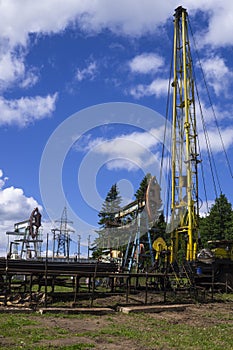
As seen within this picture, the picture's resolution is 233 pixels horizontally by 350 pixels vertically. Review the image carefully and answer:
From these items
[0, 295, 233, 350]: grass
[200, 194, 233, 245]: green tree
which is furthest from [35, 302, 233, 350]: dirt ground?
[200, 194, 233, 245]: green tree

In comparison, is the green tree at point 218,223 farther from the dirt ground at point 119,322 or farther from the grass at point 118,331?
Result: the grass at point 118,331

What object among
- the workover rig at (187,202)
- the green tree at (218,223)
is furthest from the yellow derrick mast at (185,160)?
the green tree at (218,223)

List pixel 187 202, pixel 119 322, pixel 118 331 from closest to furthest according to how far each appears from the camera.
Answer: pixel 118 331
pixel 119 322
pixel 187 202

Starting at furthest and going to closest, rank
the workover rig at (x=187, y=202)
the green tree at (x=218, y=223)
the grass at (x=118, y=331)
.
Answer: the green tree at (x=218, y=223) → the workover rig at (x=187, y=202) → the grass at (x=118, y=331)

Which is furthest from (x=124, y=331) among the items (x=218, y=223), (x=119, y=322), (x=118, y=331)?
(x=218, y=223)

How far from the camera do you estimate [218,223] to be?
58344 mm

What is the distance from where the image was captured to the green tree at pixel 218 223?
5709 cm

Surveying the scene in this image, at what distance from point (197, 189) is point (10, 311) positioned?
63.7 feet

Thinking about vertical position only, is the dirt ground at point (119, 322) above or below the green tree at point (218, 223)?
below

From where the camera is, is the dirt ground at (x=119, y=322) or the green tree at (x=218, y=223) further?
the green tree at (x=218, y=223)

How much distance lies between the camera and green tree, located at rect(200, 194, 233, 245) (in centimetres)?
5709

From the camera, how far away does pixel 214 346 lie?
963 centimetres

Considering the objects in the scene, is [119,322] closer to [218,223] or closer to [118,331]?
[118,331]

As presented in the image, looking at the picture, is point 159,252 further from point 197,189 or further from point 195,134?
point 195,134
